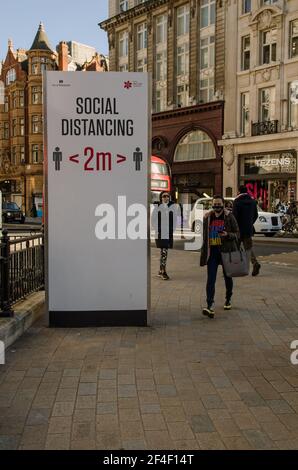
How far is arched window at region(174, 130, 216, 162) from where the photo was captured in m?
33.5

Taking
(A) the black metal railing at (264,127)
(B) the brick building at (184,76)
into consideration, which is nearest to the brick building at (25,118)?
(B) the brick building at (184,76)

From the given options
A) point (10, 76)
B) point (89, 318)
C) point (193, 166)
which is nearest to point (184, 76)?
point (193, 166)

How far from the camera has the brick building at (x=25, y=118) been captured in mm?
54500

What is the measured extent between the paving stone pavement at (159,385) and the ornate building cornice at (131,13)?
3416 cm

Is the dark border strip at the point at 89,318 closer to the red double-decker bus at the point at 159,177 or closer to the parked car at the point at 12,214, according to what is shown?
the red double-decker bus at the point at 159,177

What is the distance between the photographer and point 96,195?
19.5ft

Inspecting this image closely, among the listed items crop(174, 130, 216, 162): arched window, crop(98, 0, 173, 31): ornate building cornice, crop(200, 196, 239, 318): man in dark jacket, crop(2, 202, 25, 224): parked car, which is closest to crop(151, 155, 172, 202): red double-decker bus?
crop(174, 130, 216, 162): arched window

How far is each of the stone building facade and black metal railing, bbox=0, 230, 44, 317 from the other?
2268 cm

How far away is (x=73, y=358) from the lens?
502 centimetres

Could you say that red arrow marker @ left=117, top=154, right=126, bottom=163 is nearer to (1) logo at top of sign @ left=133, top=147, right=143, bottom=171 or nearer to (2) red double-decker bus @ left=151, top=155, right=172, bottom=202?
(1) logo at top of sign @ left=133, top=147, right=143, bottom=171

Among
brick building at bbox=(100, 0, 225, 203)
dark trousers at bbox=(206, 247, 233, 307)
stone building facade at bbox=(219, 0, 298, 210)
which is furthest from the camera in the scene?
brick building at bbox=(100, 0, 225, 203)

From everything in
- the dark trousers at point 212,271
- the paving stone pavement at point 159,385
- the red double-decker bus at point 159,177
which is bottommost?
the paving stone pavement at point 159,385

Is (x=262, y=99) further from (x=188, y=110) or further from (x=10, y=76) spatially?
(x=10, y=76)
